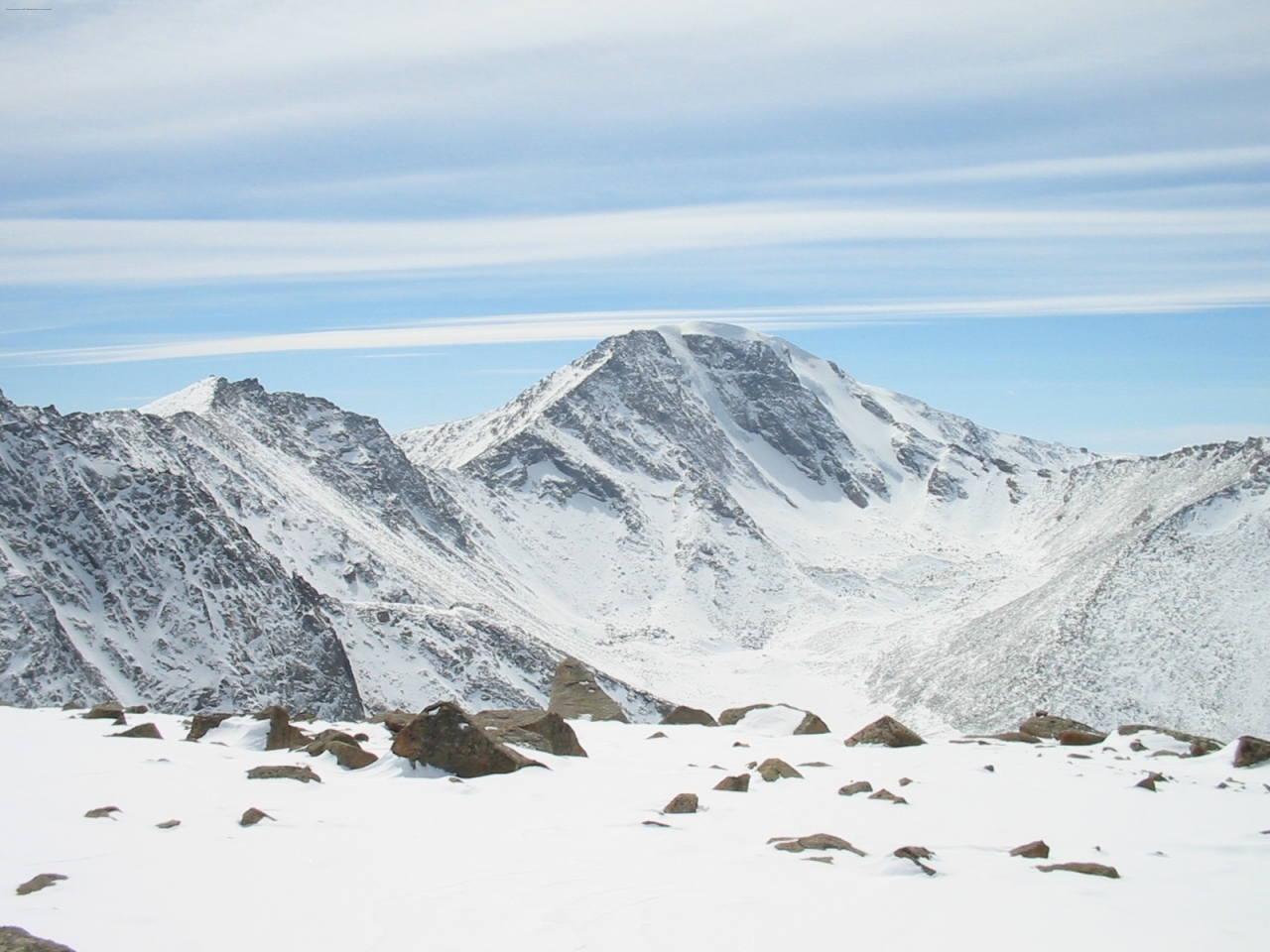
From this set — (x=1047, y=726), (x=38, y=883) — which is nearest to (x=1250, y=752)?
(x=1047, y=726)

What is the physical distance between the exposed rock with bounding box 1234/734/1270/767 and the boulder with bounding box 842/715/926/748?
6898 mm

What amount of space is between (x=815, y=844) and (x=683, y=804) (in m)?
2.67

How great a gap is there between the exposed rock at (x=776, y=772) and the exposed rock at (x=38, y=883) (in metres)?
12.0

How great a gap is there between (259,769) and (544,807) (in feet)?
16.5

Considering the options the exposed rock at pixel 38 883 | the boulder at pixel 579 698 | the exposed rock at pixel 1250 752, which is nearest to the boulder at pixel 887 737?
the exposed rock at pixel 1250 752

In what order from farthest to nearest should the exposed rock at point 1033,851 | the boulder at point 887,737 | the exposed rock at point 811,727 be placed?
the exposed rock at point 811,727 < the boulder at point 887,737 < the exposed rock at point 1033,851

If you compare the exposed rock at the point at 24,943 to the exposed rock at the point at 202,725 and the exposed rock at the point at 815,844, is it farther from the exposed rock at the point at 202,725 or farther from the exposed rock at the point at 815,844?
the exposed rock at the point at 202,725

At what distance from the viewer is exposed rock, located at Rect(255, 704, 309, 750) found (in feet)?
61.5

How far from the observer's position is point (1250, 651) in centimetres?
8700

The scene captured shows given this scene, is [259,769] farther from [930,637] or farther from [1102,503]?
[1102,503]

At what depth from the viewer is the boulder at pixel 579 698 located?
28688 millimetres

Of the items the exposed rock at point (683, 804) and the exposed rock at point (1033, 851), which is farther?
the exposed rock at point (683, 804)

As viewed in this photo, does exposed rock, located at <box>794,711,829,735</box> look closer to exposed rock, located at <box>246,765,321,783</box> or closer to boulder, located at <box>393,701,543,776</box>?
boulder, located at <box>393,701,543,776</box>

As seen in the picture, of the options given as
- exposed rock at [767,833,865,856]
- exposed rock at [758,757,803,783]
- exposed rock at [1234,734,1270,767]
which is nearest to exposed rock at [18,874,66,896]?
exposed rock at [767,833,865,856]
